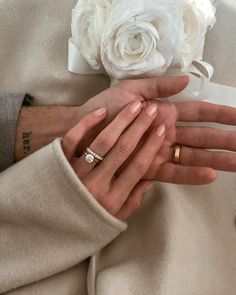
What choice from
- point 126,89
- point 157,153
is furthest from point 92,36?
point 157,153

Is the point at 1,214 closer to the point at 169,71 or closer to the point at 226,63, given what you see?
the point at 169,71

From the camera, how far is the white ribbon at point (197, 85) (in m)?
0.82

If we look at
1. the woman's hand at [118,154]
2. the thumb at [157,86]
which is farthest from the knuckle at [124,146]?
the thumb at [157,86]

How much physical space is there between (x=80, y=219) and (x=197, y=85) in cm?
34

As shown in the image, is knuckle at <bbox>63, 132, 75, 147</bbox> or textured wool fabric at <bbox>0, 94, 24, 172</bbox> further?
textured wool fabric at <bbox>0, 94, 24, 172</bbox>

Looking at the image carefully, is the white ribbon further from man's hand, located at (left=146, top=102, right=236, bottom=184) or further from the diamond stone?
the diamond stone

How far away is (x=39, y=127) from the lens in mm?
881

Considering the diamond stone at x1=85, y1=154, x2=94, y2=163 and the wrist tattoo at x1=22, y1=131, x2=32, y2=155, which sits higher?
the diamond stone at x1=85, y1=154, x2=94, y2=163

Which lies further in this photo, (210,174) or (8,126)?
(8,126)

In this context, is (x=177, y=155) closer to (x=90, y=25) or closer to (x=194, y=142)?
(x=194, y=142)

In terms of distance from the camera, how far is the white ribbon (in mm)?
824

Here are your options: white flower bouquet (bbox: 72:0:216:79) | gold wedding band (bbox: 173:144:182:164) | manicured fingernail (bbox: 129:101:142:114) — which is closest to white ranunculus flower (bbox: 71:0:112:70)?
white flower bouquet (bbox: 72:0:216:79)

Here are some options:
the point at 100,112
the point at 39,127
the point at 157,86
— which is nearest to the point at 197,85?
the point at 157,86

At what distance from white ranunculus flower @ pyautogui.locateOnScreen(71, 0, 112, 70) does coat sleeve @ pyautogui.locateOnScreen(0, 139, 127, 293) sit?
0.57ft
